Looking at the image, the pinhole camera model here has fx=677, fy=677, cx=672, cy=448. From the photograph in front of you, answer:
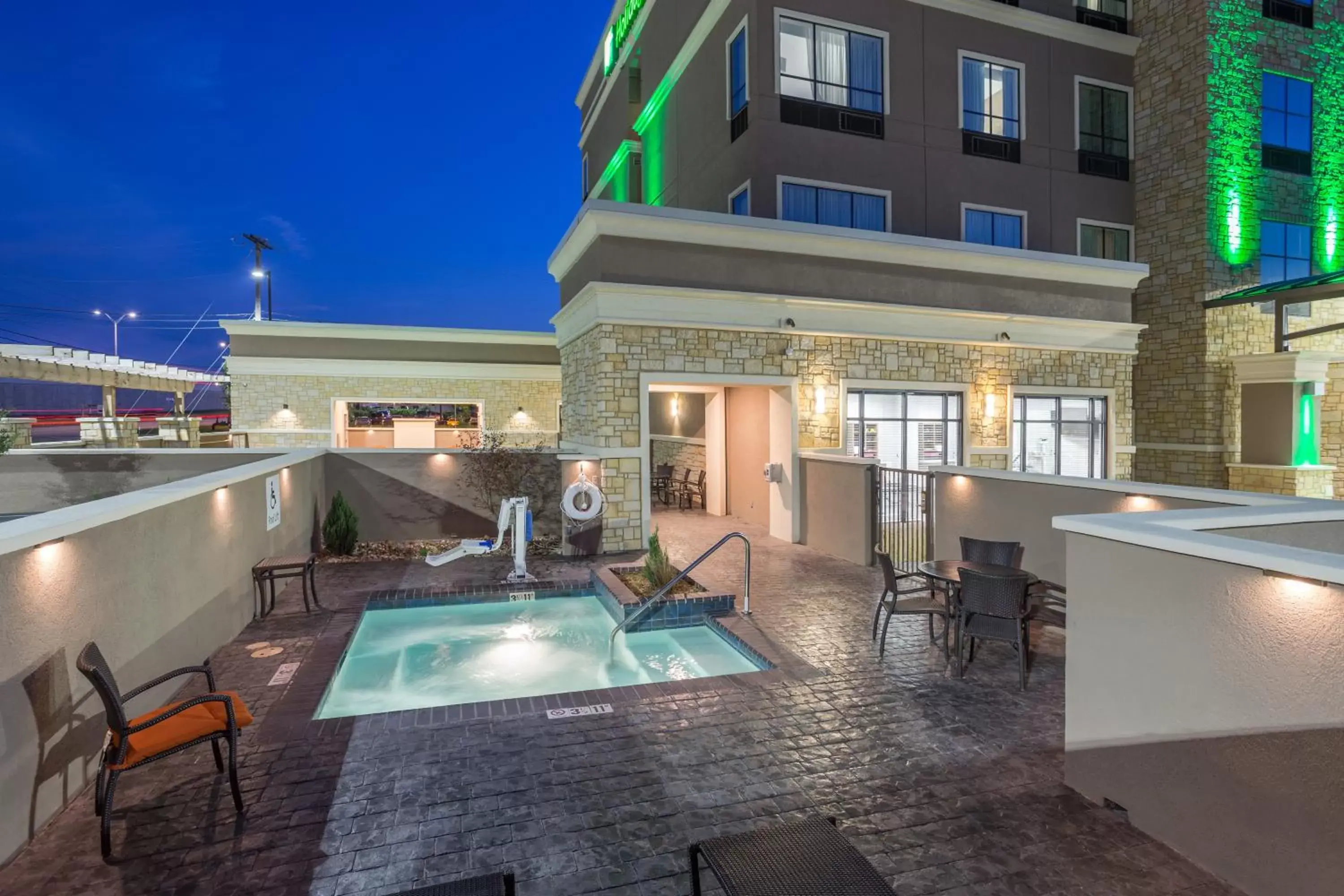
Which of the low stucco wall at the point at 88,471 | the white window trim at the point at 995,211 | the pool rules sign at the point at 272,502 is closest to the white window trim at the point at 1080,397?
the white window trim at the point at 995,211

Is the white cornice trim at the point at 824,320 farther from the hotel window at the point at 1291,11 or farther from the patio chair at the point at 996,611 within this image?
the hotel window at the point at 1291,11

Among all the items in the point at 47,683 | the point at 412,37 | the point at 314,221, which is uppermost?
the point at 412,37

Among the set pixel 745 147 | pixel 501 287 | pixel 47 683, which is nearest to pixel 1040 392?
pixel 745 147

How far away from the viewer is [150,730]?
3562 mm

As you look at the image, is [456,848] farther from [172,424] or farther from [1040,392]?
[172,424]

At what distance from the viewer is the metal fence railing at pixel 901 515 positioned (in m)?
8.98

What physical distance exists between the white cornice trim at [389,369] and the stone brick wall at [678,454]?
3.92 metres

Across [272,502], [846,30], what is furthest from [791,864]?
[846,30]

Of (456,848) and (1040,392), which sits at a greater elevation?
(1040,392)

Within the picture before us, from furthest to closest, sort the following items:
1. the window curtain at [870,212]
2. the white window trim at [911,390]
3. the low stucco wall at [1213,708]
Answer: the window curtain at [870,212] → the white window trim at [911,390] → the low stucco wall at [1213,708]

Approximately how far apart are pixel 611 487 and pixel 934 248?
6.97 meters

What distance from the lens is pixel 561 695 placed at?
5.01 m

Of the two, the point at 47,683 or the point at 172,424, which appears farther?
the point at 172,424

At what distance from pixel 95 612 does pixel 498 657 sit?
3323 millimetres
